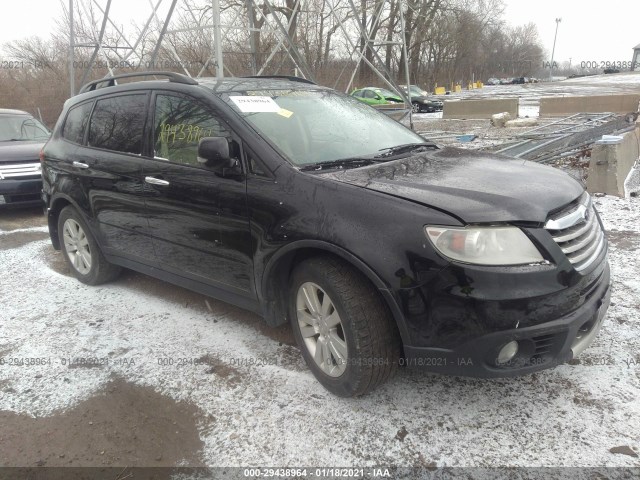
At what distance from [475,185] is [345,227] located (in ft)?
2.31

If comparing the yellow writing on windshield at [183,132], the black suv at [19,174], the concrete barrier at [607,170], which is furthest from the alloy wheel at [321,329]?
the black suv at [19,174]

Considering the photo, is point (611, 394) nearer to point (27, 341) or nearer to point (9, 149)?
point (27, 341)

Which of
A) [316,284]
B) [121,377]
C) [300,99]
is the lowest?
[121,377]

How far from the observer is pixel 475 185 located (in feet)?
8.09

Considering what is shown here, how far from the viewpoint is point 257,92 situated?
339cm

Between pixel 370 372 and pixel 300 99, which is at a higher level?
pixel 300 99

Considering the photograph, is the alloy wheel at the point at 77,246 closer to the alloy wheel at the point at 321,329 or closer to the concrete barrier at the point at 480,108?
the alloy wheel at the point at 321,329

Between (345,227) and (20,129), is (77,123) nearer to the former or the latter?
(345,227)

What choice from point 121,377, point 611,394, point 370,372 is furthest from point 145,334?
point 611,394

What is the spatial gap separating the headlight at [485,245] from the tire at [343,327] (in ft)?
1.45

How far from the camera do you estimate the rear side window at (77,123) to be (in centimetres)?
428

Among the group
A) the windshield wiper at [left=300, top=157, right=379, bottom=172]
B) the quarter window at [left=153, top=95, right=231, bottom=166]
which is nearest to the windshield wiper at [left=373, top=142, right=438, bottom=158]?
the windshield wiper at [left=300, top=157, right=379, bottom=172]

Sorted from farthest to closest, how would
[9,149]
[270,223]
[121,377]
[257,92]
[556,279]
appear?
[9,149] → [257,92] → [121,377] → [270,223] → [556,279]

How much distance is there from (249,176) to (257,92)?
841 millimetres
